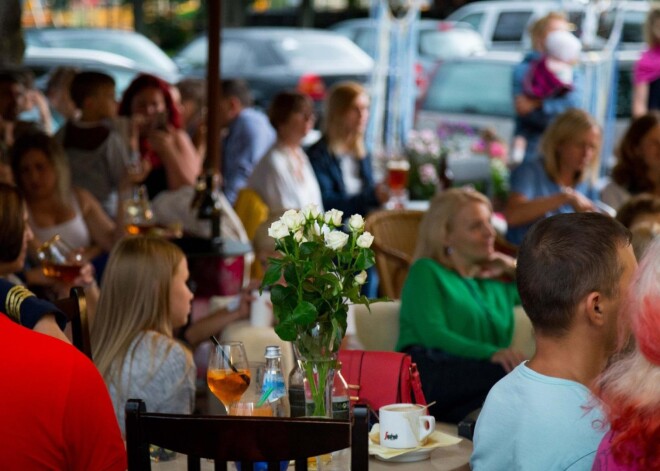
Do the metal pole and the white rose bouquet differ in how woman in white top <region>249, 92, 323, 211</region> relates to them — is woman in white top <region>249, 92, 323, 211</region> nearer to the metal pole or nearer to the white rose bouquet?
the metal pole

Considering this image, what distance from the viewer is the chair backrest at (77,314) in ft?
10.6

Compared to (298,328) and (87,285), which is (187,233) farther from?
(298,328)

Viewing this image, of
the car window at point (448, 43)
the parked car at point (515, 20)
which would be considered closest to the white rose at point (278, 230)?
the parked car at point (515, 20)

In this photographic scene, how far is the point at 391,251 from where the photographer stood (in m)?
5.43

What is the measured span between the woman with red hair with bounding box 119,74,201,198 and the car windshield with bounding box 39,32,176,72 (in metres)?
7.27

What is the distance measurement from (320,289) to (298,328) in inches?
3.8

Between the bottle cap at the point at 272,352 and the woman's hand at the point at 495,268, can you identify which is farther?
the woman's hand at the point at 495,268

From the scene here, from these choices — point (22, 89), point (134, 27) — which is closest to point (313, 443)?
point (22, 89)

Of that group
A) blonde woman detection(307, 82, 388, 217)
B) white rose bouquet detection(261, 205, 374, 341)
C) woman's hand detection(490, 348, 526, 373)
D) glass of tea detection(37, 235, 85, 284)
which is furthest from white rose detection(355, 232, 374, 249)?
blonde woman detection(307, 82, 388, 217)

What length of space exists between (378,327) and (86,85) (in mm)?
2901

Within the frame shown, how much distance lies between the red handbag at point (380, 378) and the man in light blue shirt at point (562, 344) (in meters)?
0.61

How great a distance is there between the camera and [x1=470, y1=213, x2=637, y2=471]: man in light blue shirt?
234 centimetres

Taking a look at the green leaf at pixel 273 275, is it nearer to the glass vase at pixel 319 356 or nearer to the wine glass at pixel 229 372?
the glass vase at pixel 319 356

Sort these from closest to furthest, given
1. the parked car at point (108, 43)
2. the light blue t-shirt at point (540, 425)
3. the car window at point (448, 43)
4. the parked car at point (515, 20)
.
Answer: the light blue t-shirt at point (540, 425) → the parked car at point (108, 43) → the parked car at point (515, 20) → the car window at point (448, 43)
